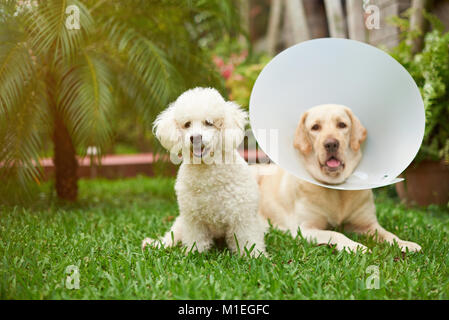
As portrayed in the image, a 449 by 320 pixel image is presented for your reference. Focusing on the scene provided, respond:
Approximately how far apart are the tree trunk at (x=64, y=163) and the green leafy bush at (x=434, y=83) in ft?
12.3

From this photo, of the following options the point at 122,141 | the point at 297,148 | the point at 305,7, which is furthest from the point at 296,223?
the point at 122,141

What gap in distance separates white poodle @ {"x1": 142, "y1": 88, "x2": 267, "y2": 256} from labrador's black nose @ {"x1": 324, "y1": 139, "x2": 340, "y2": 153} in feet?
2.09

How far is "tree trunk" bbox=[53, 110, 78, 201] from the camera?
4035 millimetres

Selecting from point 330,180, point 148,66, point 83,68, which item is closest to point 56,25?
point 83,68

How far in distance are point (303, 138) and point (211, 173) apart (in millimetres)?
931

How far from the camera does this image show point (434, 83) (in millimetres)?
3535

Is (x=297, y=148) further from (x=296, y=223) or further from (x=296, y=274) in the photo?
(x=296, y=274)

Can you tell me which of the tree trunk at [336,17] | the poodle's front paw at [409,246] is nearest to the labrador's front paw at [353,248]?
the poodle's front paw at [409,246]

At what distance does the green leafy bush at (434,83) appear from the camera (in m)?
3.52

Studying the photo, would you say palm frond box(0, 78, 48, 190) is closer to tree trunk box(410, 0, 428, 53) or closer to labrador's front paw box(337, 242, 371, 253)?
labrador's front paw box(337, 242, 371, 253)

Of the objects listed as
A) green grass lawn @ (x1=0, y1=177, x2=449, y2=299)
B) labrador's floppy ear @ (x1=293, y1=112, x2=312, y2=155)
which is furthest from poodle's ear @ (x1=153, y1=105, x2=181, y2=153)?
labrador's floppy ear @ (x1=293, y1=112, x2=312, y2=155)

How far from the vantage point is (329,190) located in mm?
2730

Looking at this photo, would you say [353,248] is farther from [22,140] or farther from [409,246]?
[22,140]

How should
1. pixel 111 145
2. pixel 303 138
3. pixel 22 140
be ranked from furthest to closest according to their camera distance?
1. pixel 111 145
2. pixel 22 140
3. pixel 303 138
